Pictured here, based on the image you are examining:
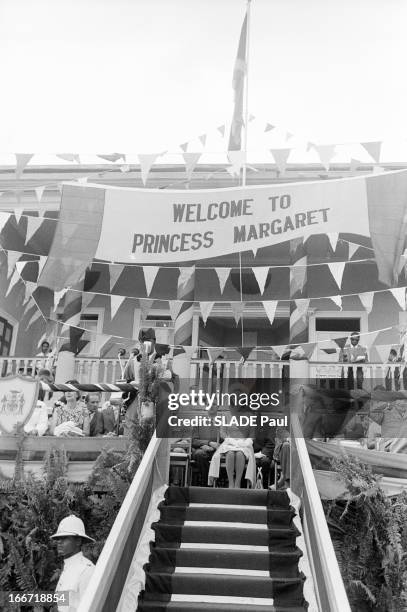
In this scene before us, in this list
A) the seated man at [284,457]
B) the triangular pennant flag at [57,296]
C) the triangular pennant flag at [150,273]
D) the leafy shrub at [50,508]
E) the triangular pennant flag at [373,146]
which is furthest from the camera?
the triangular pennant flag at [57,296]

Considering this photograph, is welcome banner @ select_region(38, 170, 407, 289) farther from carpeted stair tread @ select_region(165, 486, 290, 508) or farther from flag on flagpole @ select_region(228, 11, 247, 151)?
carpeted stair tread @ select_region(165, 486, 290, 508)

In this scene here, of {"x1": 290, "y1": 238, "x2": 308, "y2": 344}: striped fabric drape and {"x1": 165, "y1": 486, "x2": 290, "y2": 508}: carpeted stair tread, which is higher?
{"x1": 290, "y1": 238, "x2": 308, "y2": 344}: striped fabric drape

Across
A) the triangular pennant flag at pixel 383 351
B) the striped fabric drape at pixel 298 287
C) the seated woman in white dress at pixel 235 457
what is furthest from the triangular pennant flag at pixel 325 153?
the triangular pennant flag at pixel 383 351

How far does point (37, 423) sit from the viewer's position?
909 centimetres

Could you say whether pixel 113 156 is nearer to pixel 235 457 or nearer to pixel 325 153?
pixel 325 153

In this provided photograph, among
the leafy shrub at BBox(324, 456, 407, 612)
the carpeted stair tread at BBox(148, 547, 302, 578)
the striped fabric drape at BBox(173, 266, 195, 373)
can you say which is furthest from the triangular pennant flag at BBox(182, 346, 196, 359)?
the carpeted stair tread at BBox(148, 547, 302, 578)

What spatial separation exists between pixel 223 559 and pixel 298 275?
291 inches

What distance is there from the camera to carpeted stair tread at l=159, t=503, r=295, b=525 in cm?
669

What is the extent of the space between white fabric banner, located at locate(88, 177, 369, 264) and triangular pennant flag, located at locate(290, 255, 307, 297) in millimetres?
1717

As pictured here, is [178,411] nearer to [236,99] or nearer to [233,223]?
[233,223]

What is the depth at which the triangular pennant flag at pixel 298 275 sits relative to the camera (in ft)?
41.0

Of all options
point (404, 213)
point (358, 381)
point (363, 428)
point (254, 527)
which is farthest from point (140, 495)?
point (404, 213)

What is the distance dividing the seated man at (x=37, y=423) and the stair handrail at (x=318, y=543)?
3.48 m

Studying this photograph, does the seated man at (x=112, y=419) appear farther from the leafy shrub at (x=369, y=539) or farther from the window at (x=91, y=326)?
the window at (x=91, y=326)
